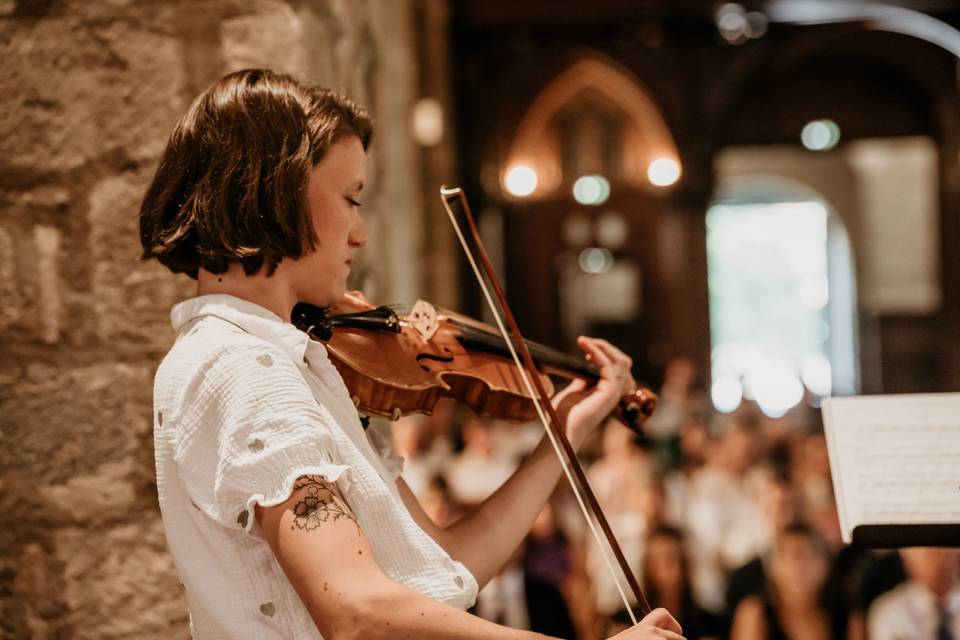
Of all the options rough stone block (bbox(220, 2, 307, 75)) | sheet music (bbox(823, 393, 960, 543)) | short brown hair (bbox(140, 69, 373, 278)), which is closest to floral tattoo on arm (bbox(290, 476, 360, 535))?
short brown hair (bbox(140, 69, 373, 278))

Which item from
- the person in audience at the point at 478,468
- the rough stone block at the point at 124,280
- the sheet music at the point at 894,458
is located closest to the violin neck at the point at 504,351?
the sheet music at the point at 894,458

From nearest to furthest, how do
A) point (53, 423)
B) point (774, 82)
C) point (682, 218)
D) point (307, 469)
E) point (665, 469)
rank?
point (307, 469)
point (53, 423)
point (665, 469)
point (682, 218)
point (774, 82)

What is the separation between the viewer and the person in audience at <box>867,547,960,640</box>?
397 cm

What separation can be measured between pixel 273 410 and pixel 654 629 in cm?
48

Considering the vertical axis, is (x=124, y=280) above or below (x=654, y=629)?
above

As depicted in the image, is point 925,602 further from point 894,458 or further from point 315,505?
point 315,505

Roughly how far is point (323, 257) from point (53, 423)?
909mm

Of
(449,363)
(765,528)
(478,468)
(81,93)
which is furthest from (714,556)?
(81,93)

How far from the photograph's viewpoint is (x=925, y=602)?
4.02 meters

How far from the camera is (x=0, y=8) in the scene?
2.02 metres

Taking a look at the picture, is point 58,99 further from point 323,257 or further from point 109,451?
point 323,257

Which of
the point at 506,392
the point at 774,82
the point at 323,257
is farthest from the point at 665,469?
the point at 323,257

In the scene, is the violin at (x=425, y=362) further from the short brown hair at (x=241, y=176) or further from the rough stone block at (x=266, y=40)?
the rough stone block at (x=266, y=40)

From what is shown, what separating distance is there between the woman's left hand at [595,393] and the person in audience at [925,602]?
8.43 feet
